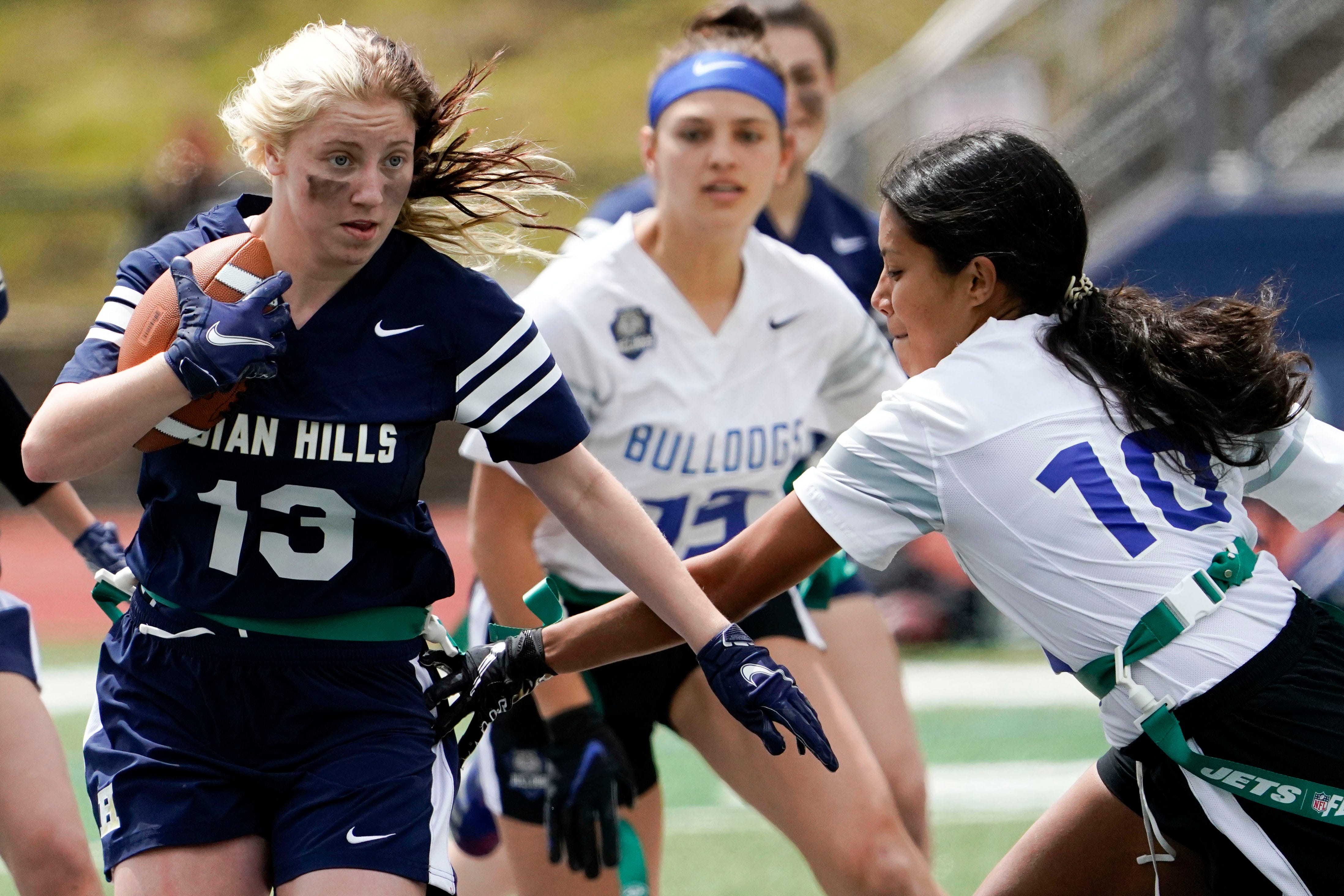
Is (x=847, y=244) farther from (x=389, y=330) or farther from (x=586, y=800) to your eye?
(x=389, y=330)

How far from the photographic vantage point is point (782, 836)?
5188 mm

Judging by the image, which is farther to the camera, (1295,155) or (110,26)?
(110,26)

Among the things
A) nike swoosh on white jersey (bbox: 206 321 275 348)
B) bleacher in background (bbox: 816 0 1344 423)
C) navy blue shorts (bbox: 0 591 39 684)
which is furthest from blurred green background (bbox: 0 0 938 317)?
nike swoosh on white jersey (bbox: 206 321 275 348)

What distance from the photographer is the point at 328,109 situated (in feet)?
8.18

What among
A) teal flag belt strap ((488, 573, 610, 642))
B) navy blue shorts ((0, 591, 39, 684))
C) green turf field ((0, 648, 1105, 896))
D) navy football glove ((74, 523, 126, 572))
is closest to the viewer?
teal flag belt strap ((488, 573, 610, 642))

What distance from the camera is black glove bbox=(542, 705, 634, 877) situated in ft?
10.4

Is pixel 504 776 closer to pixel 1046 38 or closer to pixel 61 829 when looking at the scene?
pixel 61 829

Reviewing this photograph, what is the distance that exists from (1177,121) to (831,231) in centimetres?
605

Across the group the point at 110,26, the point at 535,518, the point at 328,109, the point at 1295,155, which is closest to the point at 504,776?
the point at 535,518

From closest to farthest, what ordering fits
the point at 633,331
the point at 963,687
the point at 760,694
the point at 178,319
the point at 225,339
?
the point at 225,339 → the point at 178,319 → the point at 760,694 → the point at 633,331 → the point at 963,687

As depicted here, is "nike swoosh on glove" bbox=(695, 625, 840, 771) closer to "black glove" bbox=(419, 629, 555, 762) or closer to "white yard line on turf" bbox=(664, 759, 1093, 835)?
"black glove" bbox=(419, 629, 555, 762)

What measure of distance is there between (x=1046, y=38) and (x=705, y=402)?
8807mm

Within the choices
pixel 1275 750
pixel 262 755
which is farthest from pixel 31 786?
pixel 1275 750

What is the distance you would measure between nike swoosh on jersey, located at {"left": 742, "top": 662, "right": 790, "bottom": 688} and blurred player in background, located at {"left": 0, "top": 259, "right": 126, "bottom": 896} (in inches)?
54.9
